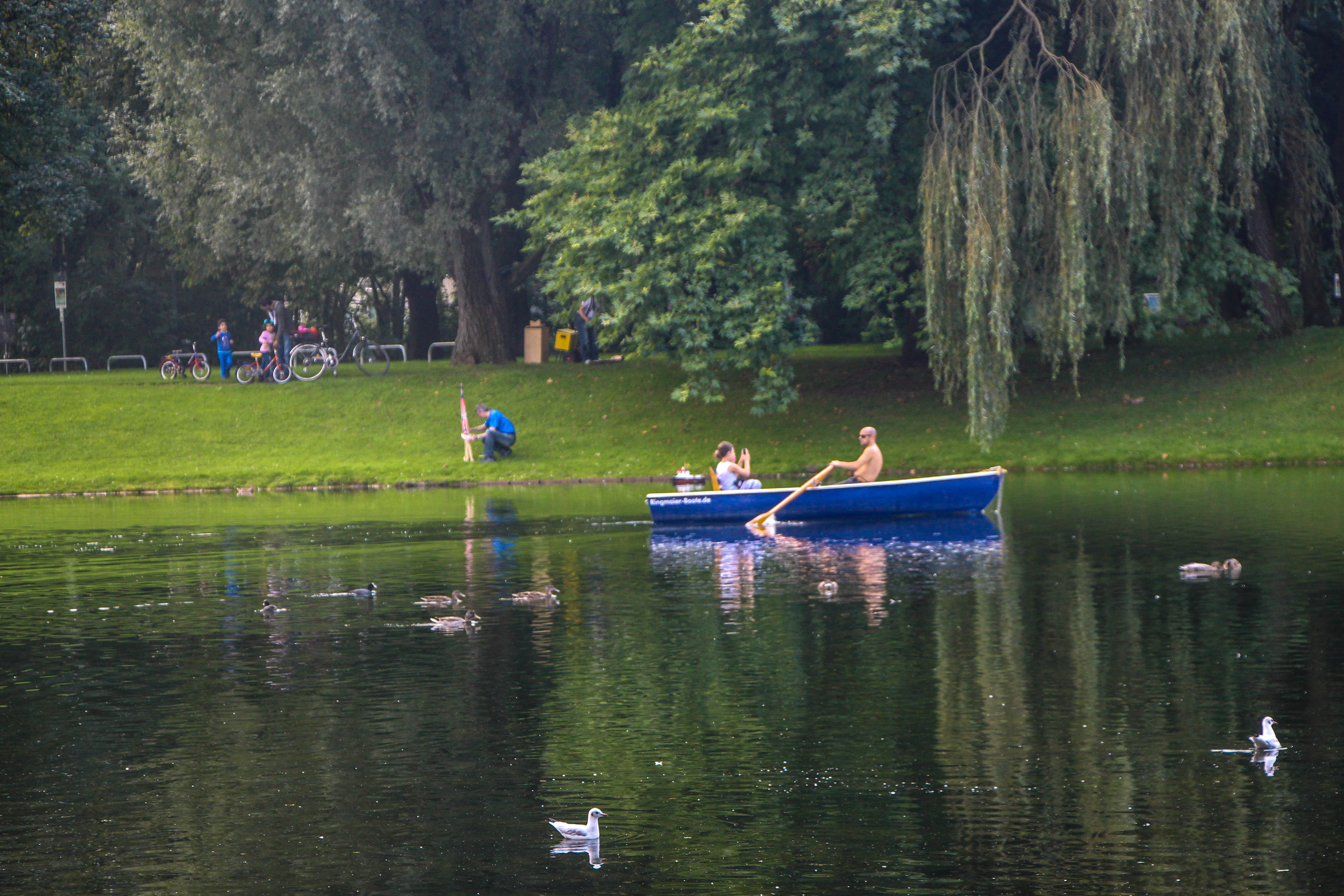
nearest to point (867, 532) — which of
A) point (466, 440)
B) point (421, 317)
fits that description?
point (466, 440)

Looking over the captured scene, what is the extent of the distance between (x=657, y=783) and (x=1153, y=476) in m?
23.7

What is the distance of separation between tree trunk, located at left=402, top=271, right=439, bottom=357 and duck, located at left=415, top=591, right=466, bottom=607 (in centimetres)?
3736

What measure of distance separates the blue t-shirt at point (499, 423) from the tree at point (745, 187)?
3.05 m

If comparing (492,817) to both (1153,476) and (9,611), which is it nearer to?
(9,611)

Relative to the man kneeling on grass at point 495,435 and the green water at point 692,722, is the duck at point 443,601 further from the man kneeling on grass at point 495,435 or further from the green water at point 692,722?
the man kneeling on grass at point 495,435

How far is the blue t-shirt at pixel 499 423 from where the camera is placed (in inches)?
1430

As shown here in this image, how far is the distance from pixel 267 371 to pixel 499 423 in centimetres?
1069

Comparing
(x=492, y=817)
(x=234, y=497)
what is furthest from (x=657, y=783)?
(x=234, y=497)

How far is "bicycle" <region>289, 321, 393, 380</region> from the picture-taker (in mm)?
44062

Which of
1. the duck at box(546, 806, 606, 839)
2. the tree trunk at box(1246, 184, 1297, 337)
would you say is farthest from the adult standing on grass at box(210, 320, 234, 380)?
A: the duck at box(546, 806, 606, 839)

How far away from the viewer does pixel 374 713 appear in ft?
39.6

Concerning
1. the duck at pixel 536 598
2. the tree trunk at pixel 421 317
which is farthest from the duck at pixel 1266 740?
the tree trunk at pixel 421 317

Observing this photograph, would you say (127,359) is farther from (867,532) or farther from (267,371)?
(867,532)

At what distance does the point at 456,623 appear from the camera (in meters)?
15.8
